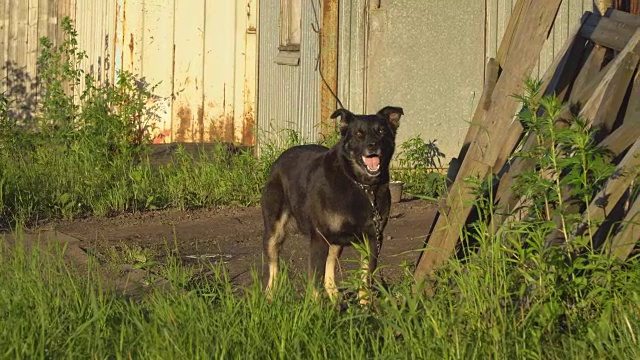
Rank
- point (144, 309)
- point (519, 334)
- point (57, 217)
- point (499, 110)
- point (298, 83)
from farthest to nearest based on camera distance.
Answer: point (298, 83) → point (57, 217) → point (499, 110) → point (144, 309) → point (519, 334)

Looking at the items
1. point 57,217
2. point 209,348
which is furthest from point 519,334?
point 57,217

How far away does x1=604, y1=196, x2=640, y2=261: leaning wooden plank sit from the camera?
5.30 meters

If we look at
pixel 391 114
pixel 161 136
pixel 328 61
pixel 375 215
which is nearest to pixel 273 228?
pixel 375 215

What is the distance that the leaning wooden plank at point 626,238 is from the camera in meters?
5.30

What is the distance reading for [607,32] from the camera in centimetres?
643

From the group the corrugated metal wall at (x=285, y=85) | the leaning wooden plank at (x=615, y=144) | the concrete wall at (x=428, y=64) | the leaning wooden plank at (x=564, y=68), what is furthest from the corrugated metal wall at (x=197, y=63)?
the leaning wooden plank at (x=615, y=144)

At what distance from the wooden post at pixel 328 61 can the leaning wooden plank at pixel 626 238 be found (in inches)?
246

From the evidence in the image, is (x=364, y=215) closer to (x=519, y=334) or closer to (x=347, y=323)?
(x=347, y=323)

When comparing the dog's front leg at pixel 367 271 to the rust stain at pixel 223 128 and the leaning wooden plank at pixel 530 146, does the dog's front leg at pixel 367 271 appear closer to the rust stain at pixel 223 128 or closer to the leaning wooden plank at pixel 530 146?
the leaning wooden plank at pixel 530 146

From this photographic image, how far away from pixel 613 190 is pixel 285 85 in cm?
767

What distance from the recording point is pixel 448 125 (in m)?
11.9

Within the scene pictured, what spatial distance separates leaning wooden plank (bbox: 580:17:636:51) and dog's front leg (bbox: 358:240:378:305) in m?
1.75

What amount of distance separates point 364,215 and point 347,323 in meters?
1.90

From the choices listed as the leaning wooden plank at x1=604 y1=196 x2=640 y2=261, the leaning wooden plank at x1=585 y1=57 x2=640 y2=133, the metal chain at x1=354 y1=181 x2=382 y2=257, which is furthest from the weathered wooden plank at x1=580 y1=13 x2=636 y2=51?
the metal chain at x1=354 y1=181 x2=382 y2=257
